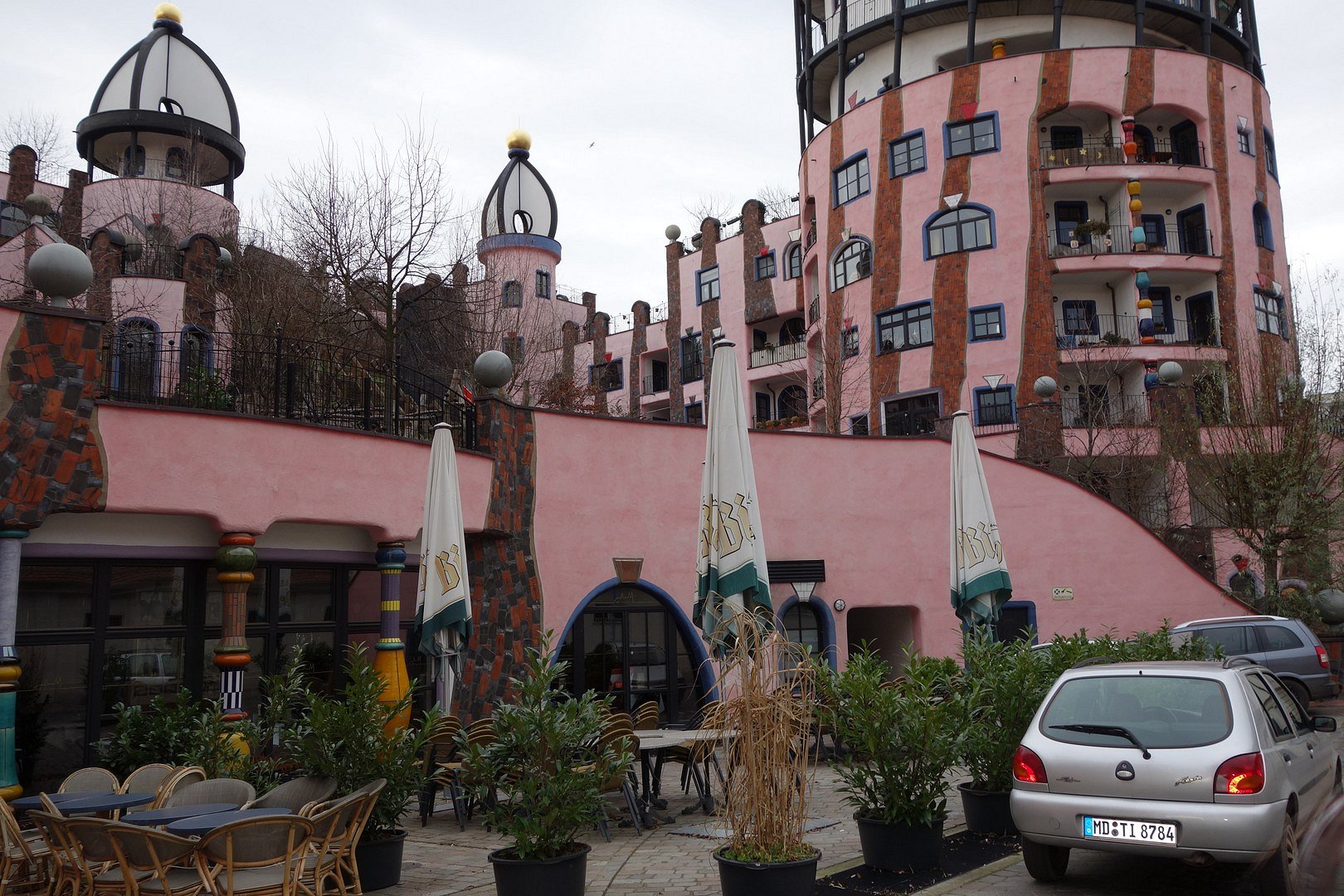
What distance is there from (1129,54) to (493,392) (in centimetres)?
2499

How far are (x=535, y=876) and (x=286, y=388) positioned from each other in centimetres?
825

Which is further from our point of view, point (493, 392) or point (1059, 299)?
point (1059, 299)

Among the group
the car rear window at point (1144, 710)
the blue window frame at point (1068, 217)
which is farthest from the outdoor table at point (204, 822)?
the blue window frame at point (1068, 217)

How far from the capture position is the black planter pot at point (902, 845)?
23.3 feet

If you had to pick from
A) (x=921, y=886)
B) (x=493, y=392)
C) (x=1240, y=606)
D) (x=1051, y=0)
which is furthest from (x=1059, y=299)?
(x=921, y=886)

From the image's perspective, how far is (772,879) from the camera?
5.90 metres

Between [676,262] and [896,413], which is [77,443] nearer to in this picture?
[896,413]

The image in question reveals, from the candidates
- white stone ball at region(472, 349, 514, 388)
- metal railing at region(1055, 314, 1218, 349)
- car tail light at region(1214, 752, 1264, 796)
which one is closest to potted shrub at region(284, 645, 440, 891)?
car tail light at region(1214, 752, 1264, 796)

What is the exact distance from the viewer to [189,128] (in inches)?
1157

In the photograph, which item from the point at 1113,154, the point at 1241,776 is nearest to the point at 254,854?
the point at 1241,776

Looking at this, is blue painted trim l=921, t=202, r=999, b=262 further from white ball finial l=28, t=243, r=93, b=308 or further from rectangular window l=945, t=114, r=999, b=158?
white ball finial l=28, t=243, r=93, b=308

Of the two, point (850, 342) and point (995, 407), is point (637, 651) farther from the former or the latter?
point (850, 342)

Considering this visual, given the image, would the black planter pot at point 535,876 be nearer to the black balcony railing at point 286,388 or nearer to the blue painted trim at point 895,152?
the black balcony railing at point 286,388

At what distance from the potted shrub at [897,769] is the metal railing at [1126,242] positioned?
25.7m
